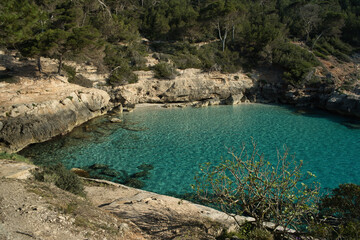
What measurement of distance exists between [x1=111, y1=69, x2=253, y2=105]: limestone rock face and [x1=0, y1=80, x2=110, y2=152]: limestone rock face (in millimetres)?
5749

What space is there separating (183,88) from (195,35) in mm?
15201

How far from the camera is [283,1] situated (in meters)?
50.6

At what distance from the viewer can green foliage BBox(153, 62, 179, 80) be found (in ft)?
92.7

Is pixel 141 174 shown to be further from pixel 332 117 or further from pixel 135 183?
pixel 332 117

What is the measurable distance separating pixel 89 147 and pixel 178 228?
996 cm

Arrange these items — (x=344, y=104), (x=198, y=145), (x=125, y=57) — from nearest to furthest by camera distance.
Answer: (x=198, y=145) → (x=344, y=104) → (x=125, y=57)

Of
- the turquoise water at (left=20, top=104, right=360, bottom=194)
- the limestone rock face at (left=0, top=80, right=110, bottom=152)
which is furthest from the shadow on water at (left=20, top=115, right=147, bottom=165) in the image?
the limestone rock face at (left=0, top=80, right=110, bottom=152)

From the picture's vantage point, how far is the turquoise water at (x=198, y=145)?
10.3 metres

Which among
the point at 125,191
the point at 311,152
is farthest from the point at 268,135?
the point at 125,191

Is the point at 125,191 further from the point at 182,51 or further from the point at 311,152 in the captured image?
the point at 182,51

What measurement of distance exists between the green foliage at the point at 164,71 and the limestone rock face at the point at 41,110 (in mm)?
9357

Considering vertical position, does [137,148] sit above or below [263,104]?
below

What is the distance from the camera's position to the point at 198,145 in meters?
13.8

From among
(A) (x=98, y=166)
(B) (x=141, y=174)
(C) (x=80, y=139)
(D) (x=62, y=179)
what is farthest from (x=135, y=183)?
(C) (x=80, y=139)
